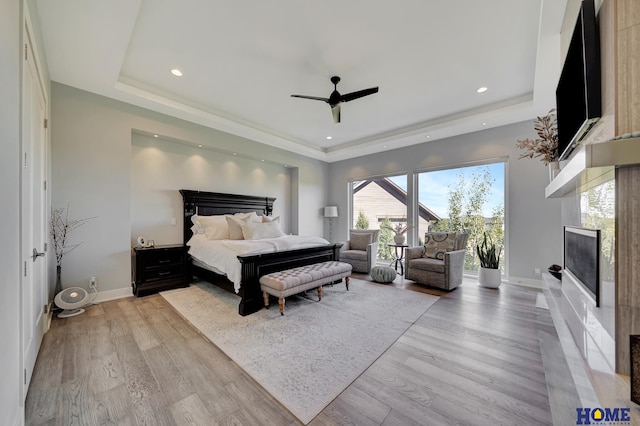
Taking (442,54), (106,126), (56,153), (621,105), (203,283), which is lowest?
(203,283)

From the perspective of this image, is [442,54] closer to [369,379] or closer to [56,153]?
[369,379]

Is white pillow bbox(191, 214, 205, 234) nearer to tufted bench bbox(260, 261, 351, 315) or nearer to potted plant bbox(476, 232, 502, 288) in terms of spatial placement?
tufted bench bbox(260, 261, 351, 315)

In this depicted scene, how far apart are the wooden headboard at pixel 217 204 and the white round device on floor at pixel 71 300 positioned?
1.65 m

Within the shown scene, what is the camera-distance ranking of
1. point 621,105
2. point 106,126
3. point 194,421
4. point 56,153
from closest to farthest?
1. point 621,105
2. point 194,421
3. point 56,153
4. point 106,126

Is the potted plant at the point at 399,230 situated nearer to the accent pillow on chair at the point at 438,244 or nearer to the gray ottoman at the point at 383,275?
the accent pillow on chair at the point at 438,244

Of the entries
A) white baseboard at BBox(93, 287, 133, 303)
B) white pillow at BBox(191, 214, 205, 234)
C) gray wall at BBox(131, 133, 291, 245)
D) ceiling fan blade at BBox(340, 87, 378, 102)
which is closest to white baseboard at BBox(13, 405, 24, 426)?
white baseboard at BBox(93, 287, 133, 303)

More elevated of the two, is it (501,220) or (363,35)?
(363,35)

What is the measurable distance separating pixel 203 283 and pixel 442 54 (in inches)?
197

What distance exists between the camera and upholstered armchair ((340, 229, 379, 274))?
16.8ft

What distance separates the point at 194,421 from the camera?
143cm

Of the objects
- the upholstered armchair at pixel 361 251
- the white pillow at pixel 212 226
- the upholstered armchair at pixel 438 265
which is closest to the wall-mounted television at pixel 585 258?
the upholstered armchair at pixel 438 265

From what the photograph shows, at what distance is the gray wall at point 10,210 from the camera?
118 cm

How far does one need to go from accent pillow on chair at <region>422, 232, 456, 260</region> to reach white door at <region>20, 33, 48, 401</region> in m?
4.96

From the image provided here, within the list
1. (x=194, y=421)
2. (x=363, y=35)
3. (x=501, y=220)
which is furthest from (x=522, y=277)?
(x=194, y=421)
